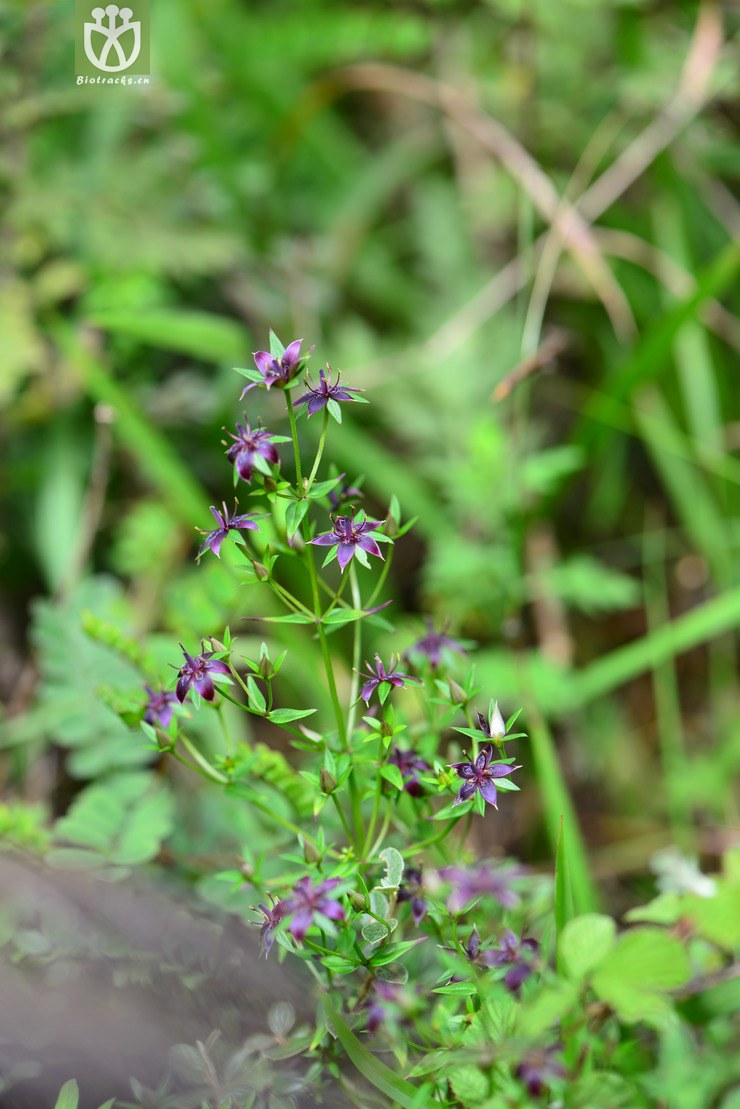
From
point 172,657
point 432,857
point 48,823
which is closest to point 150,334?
point 172,657

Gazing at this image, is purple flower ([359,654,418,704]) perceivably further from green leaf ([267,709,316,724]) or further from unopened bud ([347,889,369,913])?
unopened bud ([347,889,369,913])

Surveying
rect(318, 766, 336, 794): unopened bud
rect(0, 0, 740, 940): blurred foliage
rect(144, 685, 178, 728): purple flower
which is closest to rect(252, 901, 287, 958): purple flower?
rect(318, 766, 336, 794): unopened bud

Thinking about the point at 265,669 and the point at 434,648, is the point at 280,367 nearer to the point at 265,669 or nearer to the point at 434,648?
the point at 265,669

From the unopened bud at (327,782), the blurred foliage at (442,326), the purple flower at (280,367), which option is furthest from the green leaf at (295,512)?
the blurred foliage at (442,326)

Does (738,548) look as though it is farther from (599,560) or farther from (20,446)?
(20,446)

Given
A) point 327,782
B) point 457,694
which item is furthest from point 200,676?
point 457,694

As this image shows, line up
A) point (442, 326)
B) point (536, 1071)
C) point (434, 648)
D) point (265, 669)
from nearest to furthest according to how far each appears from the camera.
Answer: point (536, 1071) → point (265, 669) → point (434, 648) → point (442, 326)

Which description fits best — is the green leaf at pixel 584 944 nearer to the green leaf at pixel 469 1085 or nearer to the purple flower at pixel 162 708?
the green leaf at pixel 469 1085

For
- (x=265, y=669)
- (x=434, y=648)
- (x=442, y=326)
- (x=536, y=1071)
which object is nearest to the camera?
(x=536, y=1071)
